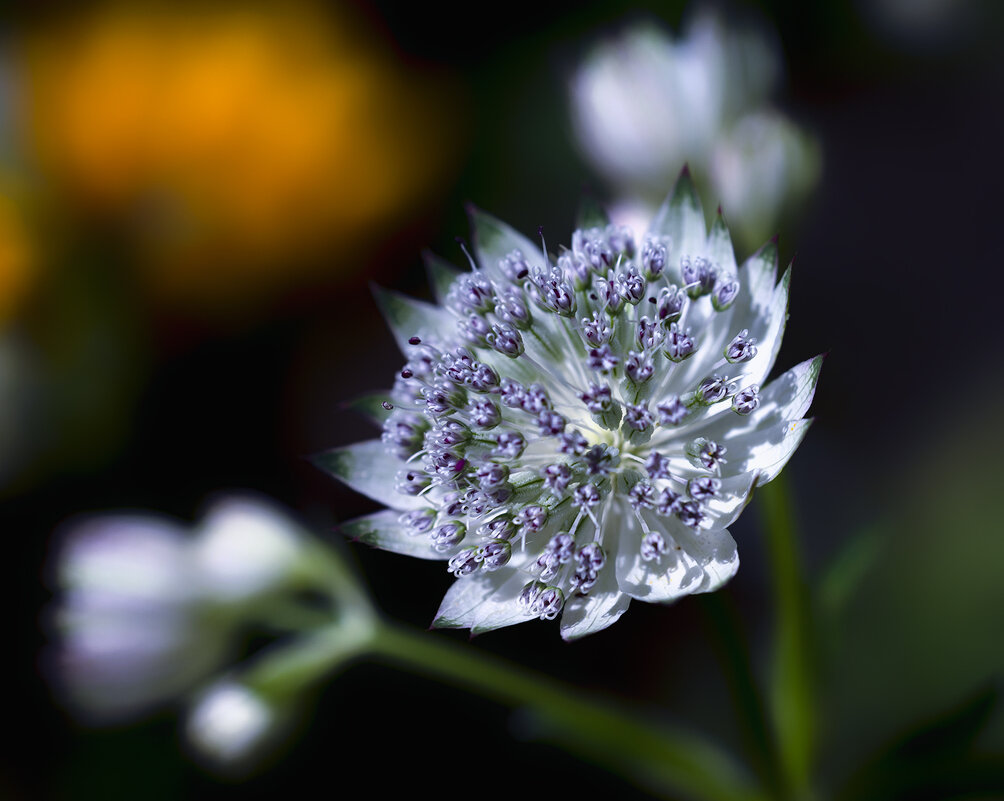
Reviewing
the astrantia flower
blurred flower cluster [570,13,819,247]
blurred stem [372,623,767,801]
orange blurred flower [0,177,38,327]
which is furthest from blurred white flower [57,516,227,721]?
orange blurred flower [0,177,38,327]

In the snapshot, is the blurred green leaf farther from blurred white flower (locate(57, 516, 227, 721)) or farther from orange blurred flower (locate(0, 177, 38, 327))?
orange blurred flower (locate(0, 177, 38, 327))

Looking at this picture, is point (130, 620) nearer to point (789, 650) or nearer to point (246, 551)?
point (246, 551)

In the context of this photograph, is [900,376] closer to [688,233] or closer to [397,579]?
[397,579]

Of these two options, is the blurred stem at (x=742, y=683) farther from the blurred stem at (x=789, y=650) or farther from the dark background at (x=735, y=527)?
the dark background at (x=735, y=527)

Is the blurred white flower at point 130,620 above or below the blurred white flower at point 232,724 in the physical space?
above

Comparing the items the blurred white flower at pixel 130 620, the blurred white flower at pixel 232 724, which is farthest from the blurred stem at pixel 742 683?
the blurred white flower at pixel 130 620

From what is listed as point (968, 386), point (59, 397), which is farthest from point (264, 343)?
point (968, 386)
